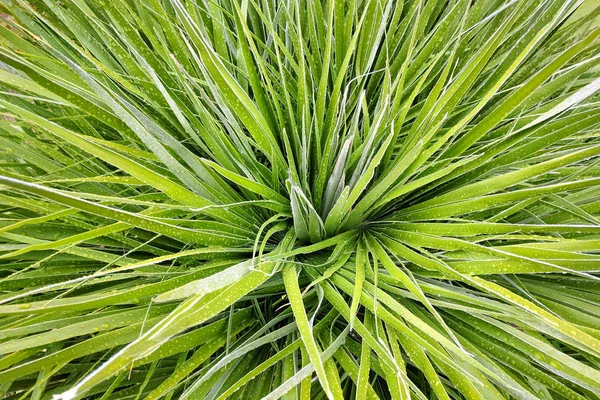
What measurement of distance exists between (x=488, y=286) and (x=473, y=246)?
0.13ft

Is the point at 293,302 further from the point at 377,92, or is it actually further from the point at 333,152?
the point at 377,92

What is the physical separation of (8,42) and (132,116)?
36cm

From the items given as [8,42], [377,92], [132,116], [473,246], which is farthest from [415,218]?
[8,42]

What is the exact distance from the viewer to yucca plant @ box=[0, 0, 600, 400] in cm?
37

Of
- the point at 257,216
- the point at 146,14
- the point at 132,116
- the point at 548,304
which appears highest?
the point at 146,14

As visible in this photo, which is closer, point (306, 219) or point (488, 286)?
point (488, 286)

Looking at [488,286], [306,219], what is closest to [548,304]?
[488,286]

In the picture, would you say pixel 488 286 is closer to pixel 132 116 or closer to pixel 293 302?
pixel 293 302

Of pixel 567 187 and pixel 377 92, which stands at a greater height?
pixel 377 92

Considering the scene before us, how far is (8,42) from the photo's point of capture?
22.4 inches

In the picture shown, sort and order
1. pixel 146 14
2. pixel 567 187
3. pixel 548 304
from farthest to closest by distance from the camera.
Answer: pixel 146 14 < pixel 548 304 < pixel 567 187

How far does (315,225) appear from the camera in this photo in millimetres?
479

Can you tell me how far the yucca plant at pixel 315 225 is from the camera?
0.37m

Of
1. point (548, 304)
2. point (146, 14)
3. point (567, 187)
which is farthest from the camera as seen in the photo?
point (146, 14)
